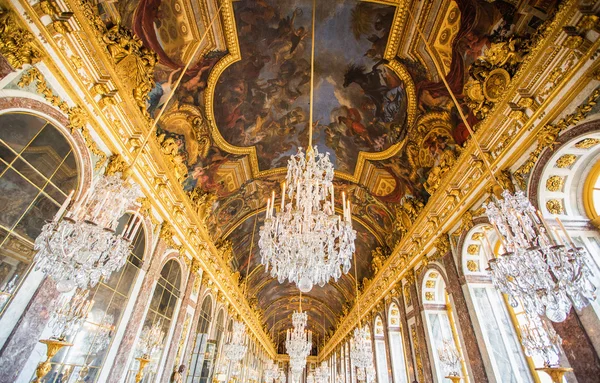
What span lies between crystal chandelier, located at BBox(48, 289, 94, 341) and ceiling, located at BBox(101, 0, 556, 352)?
4453 mm

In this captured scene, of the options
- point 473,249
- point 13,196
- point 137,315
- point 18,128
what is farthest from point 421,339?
point 18,128

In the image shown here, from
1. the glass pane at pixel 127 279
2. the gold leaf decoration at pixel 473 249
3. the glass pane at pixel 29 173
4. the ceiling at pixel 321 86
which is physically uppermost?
the ceiling at pixel 321 86

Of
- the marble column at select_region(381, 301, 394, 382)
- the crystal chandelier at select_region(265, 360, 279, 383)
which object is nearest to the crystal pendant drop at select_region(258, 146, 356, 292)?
the marble column at select_region(381, 301, 394, 382)

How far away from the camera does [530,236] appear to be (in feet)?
10.5

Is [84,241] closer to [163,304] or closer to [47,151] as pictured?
[47,151]

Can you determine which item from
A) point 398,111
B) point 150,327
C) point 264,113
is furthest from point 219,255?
point 398,111

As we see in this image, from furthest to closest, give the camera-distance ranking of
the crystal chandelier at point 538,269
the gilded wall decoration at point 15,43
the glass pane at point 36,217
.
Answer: the glass pane at point 36,217 < the gilded wall decoration at point 15,43 < the crystal chandelier at point 538,269

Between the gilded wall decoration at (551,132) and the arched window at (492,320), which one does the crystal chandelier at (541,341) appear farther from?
the gilded wall decoration at (551,132)

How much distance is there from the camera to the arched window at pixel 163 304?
22.9 feet

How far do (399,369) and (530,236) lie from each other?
Answer: 10.3 m

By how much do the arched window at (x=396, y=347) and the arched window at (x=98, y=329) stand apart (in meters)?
9.82

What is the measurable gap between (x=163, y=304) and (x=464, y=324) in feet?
26.4

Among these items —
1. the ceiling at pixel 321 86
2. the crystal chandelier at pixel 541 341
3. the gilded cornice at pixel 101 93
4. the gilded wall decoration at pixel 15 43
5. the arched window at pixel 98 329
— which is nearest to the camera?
the crystal chandelier at pixel 541 341

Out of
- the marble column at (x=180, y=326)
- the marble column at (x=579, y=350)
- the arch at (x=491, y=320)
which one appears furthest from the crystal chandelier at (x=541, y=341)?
the marble column at (x=180, y=326)
